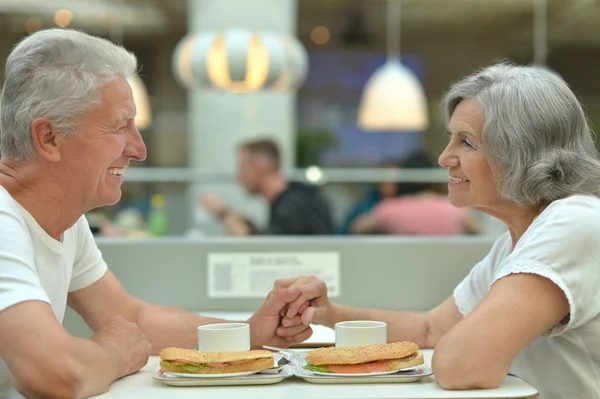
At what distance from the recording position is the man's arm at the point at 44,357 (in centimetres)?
123

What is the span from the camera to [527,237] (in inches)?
57.5

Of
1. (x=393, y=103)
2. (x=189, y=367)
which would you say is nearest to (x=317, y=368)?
(x=189, y=367)

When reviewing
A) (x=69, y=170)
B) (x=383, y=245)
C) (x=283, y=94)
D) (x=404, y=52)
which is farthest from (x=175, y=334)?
(x=404, y=52)

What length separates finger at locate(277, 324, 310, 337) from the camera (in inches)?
66.7

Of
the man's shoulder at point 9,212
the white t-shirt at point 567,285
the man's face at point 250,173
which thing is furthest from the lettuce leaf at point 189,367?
the man's face at point 250,173

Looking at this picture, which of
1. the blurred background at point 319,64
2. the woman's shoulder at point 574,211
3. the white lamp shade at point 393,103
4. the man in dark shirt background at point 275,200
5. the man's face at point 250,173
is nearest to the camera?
the woman's shoulder at point 574,211

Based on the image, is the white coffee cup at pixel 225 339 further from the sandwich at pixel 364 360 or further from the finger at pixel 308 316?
the finger at pixel 308 316

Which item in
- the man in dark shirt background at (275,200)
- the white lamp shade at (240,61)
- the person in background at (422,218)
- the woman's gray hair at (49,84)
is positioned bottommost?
the person in background at (422,218)

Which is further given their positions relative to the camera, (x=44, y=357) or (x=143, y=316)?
(x=143, y=316)

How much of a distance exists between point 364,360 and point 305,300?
0.38 m

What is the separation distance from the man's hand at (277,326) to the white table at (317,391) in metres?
0.33

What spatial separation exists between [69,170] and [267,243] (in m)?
0.98

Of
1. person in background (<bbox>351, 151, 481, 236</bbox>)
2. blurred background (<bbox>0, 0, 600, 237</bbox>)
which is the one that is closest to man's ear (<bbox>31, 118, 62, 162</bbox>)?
person in background (<bbox>351, 151, 481, 236</bbox>)

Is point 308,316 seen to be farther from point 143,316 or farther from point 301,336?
point 143,316
